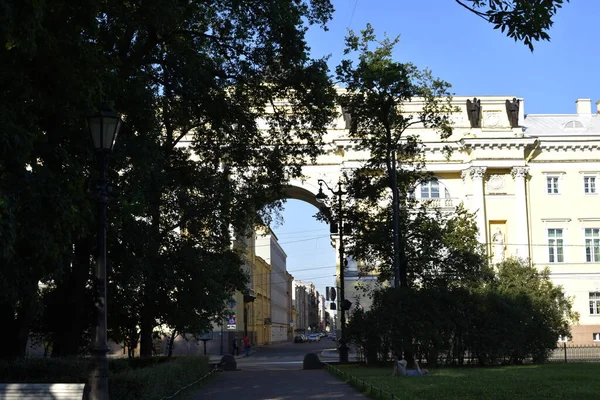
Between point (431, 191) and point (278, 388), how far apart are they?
44.2 meters

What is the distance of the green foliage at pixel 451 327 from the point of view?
28.7 metres

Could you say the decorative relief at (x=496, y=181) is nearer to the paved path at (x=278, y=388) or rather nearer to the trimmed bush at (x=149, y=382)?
the paved path at (x=278, y=388)

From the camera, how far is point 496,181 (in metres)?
63.0

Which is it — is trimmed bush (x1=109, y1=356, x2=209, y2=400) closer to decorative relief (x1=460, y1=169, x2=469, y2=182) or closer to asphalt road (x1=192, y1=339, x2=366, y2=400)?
asphalt road (x1=192, y1=339, x2=366, y2=400)

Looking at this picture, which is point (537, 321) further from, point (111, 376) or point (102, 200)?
point (102, 200)

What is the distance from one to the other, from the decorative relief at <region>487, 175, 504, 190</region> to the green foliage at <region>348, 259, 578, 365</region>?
3285cm

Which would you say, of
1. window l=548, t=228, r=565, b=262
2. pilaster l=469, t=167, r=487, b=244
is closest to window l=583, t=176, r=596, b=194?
window l=548, t=228, r=565, b=262

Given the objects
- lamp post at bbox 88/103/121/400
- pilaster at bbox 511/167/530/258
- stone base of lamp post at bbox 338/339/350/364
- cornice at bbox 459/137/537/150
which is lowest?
stone base of lamp post at bbox 338/339/350/364

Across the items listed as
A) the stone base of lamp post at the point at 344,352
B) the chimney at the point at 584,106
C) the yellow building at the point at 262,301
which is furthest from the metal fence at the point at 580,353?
the yellow building at the point at 262,301

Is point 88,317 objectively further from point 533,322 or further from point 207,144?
point 533,322

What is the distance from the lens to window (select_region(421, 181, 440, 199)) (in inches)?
2456

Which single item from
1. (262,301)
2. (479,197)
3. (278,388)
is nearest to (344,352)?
(278,388)

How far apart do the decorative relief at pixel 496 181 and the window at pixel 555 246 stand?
528cm

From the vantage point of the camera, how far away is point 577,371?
2420 centimetres
